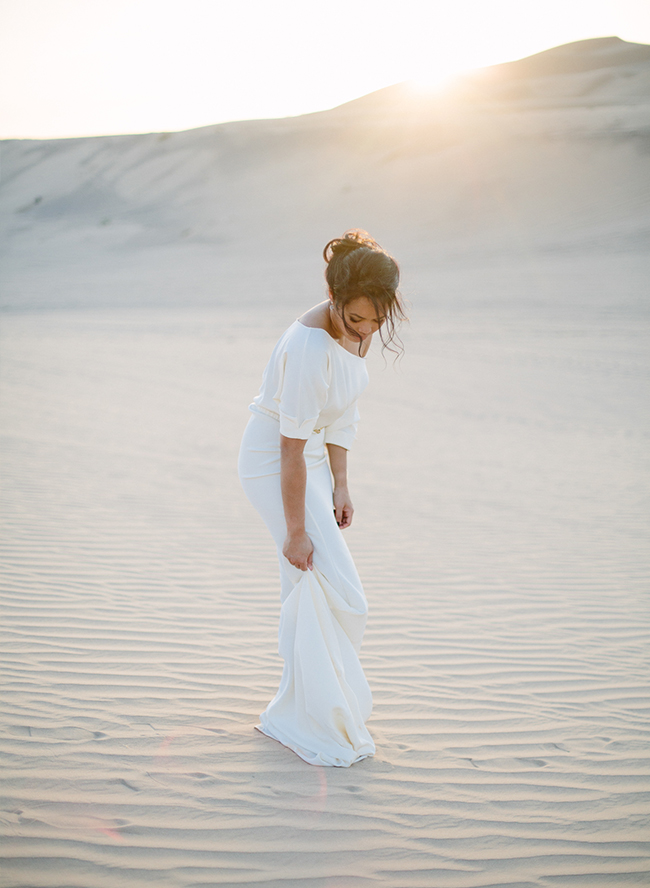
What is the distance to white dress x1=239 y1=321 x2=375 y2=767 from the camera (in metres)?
2.66

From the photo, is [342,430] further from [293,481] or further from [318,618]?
[318,618]

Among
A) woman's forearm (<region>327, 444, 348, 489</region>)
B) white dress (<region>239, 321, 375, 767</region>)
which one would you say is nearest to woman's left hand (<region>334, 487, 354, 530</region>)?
woman's forearm (<region>327, 444, 348, 489</region>)

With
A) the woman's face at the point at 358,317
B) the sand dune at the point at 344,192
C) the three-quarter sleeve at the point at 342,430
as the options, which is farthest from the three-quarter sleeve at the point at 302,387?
the sand dune at the point at 344,192

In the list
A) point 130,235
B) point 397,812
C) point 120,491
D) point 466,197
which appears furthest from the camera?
point 130,235

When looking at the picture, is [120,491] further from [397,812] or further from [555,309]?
[555,309]

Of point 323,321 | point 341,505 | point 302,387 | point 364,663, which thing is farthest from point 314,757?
point 323,321

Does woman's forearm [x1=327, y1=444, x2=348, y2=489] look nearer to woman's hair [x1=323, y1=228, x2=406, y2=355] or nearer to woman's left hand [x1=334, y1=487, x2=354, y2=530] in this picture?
woman's left hand [x1=334, y1=487, x2=354, y2=530]

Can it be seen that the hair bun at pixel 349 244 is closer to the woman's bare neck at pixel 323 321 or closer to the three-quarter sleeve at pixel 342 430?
the woman's bare neck at pixel 323 321

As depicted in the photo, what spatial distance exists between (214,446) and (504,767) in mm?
6060

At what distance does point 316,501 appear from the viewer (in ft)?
8.91

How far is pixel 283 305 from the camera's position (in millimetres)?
21219

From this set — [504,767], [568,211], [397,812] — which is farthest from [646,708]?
[568,211]

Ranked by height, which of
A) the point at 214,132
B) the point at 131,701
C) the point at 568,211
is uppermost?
the point at 214,132

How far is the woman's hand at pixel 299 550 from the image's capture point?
264 cm
